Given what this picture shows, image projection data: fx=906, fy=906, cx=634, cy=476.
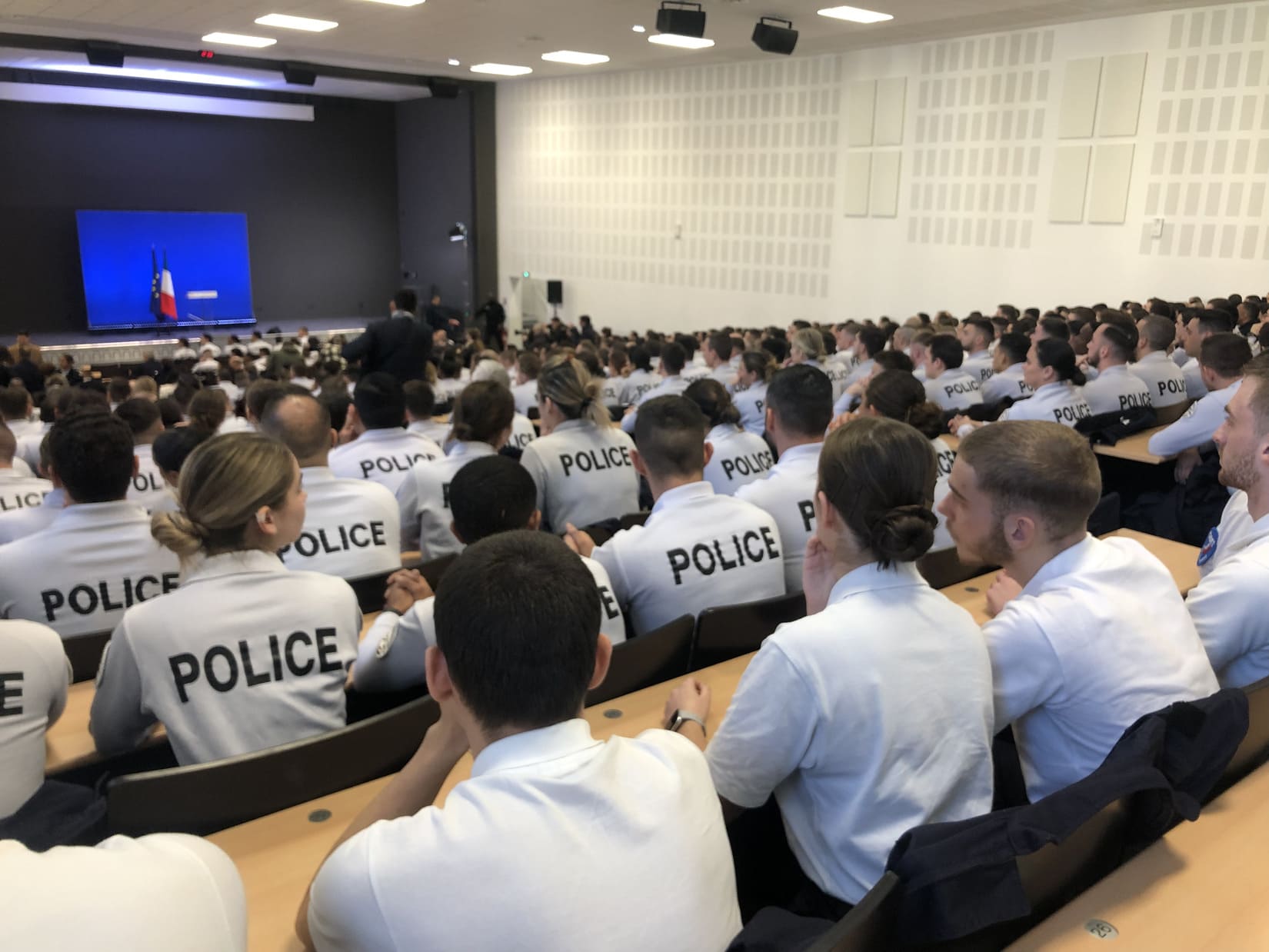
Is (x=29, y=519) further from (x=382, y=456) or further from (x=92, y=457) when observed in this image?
(x=382, y=456)

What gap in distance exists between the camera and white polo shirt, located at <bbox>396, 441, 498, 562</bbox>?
3725mm

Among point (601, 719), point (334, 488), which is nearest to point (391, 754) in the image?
point (601, 719)

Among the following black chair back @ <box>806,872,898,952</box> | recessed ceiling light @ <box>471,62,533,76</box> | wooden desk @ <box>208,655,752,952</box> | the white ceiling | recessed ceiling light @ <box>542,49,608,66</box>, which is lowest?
wooden desk @ <box>208,655,752,952</box>

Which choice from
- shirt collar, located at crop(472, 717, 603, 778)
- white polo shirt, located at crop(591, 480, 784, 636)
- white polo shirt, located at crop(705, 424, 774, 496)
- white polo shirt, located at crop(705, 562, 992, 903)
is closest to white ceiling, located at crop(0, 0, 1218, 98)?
white polo shirt, located at crop(705, 424, 774, 496)

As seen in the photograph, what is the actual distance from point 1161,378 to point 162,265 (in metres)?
18.5

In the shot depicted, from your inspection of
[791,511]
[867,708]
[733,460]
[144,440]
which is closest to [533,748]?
[867,708]

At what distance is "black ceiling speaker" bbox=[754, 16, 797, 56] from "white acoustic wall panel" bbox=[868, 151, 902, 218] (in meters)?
2.71

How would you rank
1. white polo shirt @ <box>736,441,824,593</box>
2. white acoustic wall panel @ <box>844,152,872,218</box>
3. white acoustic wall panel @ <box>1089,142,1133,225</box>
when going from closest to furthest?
1. white polo shirt @ <box>736,441,824,593</box>
2. white acoustic wall panel @ <box>1089,142,1133,225</box>
3. white acoustic wall panel @ <box>844,152,872,218</box>

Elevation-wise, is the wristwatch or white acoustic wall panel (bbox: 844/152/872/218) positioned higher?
white acoustic wall panel (bbox: 844/152/872/218)

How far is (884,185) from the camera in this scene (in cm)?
1280

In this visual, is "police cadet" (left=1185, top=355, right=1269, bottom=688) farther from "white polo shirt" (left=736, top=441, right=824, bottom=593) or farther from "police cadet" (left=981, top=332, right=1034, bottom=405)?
"police cadet" (left=981, top=332, right=1034, bottom=405)

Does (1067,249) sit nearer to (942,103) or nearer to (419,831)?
(942,103)

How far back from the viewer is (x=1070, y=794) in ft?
4.41

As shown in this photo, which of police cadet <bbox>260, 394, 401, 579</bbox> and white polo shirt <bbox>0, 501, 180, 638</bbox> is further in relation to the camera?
police cadet <bbox>260, 394, 401, 579</bbox>
